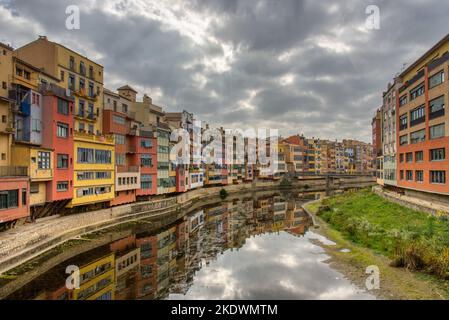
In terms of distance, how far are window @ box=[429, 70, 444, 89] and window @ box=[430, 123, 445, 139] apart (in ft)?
17.1

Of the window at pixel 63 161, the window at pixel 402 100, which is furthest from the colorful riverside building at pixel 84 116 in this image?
the window at pixel 402 100

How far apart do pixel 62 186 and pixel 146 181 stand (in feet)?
59.3

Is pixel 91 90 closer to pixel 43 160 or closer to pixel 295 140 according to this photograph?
pixel 43 160

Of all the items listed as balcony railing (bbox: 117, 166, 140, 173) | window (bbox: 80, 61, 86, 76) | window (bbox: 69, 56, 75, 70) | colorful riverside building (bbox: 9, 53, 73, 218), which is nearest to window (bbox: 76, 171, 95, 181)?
colorful riverside building (bbox: 9, 53, 73, 218)

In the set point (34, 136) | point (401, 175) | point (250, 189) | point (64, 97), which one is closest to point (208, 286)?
point (34, 136)

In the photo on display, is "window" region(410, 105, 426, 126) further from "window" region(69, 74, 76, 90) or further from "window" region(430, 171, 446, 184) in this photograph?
"window" region(69, 74, 76, 90)

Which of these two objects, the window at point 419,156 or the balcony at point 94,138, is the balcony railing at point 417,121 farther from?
the balcony at point 94,138

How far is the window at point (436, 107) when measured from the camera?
37.6m

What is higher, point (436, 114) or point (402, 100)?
point (402, 100)

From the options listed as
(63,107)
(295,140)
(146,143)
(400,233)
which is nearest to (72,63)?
(63,107)

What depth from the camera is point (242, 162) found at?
105 meters

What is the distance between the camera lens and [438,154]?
3819cm

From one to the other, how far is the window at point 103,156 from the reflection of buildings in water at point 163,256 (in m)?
12.3

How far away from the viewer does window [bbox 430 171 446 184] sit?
36.4m
